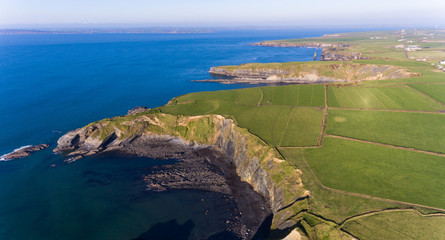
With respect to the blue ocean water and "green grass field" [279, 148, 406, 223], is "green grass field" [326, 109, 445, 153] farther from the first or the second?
Answer: the blue ocean water

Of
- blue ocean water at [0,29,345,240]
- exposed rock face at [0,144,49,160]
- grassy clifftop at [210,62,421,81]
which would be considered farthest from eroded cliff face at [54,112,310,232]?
grassy clifftop at [210,62,421,81]

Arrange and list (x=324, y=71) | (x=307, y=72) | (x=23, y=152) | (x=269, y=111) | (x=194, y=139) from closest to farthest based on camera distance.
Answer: (x=23, y=152) → (x=194, y=139) → (x=269, y=111) → (x=324, y=71) → (x=307, y=72)

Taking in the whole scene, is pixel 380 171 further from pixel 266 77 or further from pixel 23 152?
pixel 266 77

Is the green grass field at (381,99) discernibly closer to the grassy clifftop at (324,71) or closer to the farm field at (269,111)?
the farm field at (269,111)

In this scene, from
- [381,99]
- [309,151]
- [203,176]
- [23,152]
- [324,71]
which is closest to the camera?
[309,151]

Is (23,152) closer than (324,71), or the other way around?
(23,152)

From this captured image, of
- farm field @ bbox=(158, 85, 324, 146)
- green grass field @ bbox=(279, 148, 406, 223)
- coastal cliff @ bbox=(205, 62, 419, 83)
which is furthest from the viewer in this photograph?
coastal cliff @ bbox=(205, 62, 419, 83)

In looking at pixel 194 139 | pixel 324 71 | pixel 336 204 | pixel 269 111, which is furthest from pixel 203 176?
pixel 324 71
